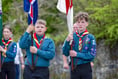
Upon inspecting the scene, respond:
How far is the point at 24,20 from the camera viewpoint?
19.1 m

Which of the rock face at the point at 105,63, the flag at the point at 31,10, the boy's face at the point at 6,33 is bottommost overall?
the rock face at the point at 105,63

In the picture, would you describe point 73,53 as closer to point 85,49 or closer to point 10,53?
point 85,49

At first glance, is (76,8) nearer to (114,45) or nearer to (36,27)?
(114,45)

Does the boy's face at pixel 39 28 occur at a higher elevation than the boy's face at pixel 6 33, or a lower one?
higher

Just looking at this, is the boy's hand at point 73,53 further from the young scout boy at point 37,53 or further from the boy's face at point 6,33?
the boy's face at point 6,33

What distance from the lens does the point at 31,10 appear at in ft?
25.8

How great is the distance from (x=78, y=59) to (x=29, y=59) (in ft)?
3.18

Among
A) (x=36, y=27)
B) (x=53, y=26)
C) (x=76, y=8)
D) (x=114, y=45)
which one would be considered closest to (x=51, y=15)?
(x=53, y=26)

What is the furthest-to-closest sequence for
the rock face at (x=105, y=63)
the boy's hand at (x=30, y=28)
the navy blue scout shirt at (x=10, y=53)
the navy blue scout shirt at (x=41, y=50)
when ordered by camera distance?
1. the rock face at (x=105, y=63)
2. the navy blue scout shirt at (x=10, y=53)
3. the navy blue scout shirt at (x=41, y=50)
4. the boy's hand at (x=30, y=28)

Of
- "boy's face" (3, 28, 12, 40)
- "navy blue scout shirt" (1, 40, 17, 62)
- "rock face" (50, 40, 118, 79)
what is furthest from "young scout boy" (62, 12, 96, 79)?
"rock face" (50, 40, 118, 79)

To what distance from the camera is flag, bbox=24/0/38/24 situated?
7824mm

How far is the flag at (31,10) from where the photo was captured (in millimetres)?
7824

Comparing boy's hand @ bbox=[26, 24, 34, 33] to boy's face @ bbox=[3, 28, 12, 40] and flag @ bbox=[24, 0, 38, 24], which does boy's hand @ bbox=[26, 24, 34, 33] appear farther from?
boy's face @ bbox=[3, 28, 12, 40]

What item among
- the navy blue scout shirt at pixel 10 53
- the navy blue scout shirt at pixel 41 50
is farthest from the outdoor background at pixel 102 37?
the navy blue scout shirt at pixel 41 50
